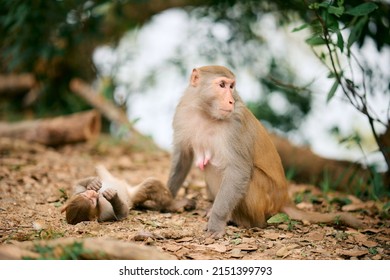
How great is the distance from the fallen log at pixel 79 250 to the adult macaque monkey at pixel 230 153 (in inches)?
45.6

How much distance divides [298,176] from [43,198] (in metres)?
3.99

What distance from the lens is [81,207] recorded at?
15.1ft

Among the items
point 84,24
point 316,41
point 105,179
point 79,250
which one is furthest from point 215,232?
point 84,24

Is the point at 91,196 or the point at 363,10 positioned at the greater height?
the point at 363,10

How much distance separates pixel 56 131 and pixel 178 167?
3.24 m

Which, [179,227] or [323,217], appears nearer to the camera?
[179,227]

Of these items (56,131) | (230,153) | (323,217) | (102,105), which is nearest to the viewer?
(230,153)

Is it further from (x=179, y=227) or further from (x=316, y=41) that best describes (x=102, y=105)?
(x=316, y=41)

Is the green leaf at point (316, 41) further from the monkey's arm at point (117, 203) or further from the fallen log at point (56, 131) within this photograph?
the fallen log at point (56, 131)

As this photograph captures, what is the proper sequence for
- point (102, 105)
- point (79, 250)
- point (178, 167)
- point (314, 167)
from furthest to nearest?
point (102, 105), point (314, 167), point (178, 167), point (79, 250)

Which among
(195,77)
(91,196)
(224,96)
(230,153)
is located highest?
(195,77)

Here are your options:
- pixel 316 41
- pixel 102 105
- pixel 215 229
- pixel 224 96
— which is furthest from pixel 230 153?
pixel 102 105

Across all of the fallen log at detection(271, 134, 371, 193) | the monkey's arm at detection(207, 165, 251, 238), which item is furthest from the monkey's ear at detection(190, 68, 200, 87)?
the fallen log at detection(271, 134, 371, 193)
